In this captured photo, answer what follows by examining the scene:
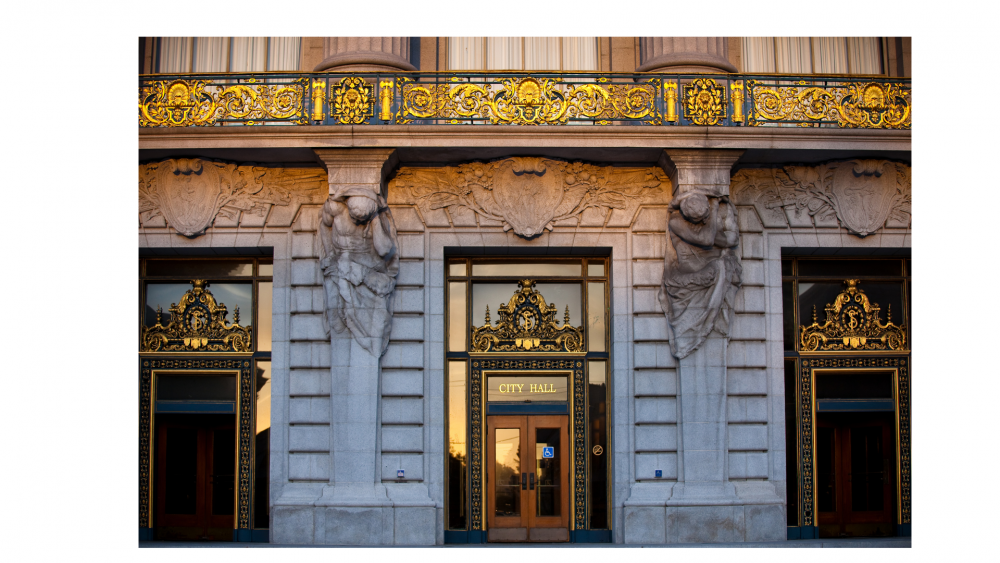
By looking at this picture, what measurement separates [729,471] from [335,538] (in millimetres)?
6186

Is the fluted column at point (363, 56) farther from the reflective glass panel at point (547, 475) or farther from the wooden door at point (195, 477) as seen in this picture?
the reflective glass panel at point (547, 475)

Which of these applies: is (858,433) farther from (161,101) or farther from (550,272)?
(161,101)

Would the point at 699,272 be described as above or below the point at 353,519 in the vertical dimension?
above

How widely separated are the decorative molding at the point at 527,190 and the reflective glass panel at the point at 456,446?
102 inches

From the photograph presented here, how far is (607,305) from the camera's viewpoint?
1362 centimetres

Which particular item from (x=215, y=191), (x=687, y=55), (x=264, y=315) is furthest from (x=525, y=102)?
(x=264, y=315)

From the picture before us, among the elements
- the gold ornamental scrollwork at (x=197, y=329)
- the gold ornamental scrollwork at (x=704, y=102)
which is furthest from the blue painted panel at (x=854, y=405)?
the gold ornamental scrollwork at (x=197, y=329)

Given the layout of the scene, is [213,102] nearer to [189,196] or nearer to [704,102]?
[189,196]

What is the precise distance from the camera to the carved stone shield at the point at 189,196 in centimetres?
1323

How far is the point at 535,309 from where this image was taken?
44.8 ft

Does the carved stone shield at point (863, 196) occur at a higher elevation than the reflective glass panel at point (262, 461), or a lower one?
higher

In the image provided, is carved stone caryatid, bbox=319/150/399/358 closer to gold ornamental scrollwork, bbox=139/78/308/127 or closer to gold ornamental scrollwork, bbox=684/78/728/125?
gold ornamental scrollwork, bbox=139/78/308/127

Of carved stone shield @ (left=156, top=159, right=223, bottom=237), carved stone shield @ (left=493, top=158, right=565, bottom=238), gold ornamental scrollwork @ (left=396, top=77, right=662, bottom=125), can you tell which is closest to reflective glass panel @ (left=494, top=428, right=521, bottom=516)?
carved stone shield @ (left=493, top=158, right=565, bottom=238)

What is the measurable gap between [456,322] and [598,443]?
3.07 m
